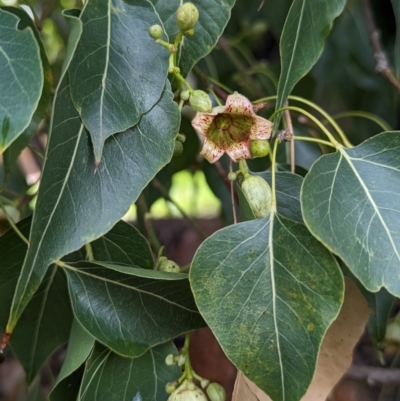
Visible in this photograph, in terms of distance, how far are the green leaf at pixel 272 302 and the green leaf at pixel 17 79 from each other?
19cm

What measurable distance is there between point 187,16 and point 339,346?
1.20 feet

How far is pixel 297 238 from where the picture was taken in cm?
52

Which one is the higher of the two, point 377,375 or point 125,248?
point 125,248

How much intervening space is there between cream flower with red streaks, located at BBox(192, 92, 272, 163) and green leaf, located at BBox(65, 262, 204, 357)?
0.14m

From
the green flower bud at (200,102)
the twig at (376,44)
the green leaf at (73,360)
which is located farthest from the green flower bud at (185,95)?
the twig at (376,44)

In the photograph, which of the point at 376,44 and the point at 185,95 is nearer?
the point at 185,95

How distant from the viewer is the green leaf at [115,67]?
1.71ft

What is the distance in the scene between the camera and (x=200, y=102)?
1.80ft

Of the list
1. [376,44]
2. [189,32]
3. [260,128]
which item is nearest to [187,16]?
[189,32]

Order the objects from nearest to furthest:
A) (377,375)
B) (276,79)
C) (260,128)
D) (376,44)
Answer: (260,128) → (376,44) → (377,375) → (276,79)

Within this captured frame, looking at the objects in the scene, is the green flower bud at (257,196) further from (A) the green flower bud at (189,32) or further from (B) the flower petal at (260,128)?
(A) the green flower bud at (189,32)

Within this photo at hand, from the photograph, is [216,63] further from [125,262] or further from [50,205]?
[50,205]

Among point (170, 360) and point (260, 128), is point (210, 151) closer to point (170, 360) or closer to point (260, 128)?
point (260, 128)

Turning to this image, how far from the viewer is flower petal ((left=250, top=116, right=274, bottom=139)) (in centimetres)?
56
